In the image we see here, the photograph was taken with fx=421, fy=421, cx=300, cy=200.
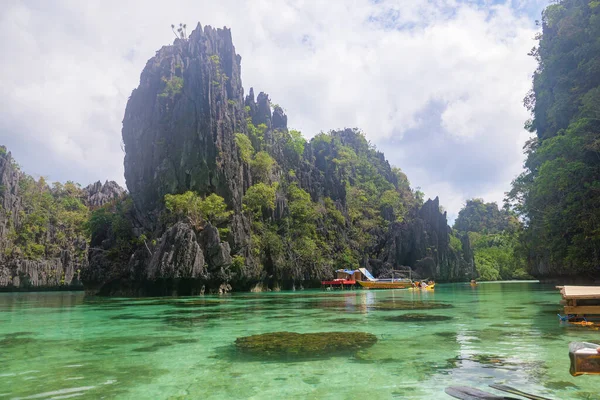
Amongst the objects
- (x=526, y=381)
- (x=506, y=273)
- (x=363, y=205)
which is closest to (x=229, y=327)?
(x=526, y=381)

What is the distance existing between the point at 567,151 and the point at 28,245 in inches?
2508

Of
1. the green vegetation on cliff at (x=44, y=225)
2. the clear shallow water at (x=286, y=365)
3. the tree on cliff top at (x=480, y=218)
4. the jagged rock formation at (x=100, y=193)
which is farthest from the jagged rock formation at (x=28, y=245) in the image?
the tree on cliff top at (x=480, y=218)

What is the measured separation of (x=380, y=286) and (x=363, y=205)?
30.4m

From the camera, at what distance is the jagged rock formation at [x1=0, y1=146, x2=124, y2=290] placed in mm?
54969

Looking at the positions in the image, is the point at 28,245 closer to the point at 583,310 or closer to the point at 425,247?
the point at 425,247

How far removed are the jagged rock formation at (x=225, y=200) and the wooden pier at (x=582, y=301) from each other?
2826 cm

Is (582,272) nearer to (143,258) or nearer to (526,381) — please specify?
(526,381)

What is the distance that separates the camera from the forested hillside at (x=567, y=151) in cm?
2433

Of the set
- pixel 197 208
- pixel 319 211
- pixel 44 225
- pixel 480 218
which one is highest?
pixel 480 218

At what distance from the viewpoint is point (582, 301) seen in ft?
37.9

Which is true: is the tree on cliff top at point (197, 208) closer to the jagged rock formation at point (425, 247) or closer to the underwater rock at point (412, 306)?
the underwater rock at point (412, 306)

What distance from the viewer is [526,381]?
228 inches

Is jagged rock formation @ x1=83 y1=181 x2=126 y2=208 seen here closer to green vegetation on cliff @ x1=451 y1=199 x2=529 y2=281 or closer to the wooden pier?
green vegetation on cliff @ x1=451 y1=199 x2=529 y2=281

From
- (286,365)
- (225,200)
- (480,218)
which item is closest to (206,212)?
(225,200)
